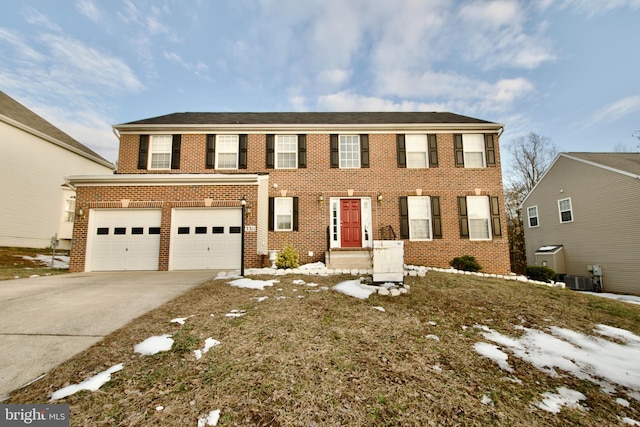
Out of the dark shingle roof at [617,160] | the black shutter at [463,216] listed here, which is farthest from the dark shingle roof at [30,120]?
the dark shingle roof at [617,160]

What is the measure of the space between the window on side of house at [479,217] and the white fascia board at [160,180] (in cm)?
933

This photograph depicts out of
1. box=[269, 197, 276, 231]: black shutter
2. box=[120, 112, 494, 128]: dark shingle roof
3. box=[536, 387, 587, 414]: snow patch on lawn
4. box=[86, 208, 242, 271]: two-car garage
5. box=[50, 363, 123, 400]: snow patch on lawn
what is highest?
box=[120, 112, 494, 128]: dark shingle roof

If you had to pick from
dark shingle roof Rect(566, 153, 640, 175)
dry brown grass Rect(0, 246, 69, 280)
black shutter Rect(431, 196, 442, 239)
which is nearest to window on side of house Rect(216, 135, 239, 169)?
dry brown grass Rect(0, 246, 69, 280)

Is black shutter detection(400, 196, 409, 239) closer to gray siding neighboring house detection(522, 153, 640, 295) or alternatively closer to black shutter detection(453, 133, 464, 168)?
black shutter detection(453, 133, 464, 168)

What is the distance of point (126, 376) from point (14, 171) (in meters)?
19.3

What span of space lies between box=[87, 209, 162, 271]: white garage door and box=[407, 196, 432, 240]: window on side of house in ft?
33.5

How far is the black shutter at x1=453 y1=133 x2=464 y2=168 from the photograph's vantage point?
38.2 feet

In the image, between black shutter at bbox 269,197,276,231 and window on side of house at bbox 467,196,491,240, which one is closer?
black shutter at bbox 269,197,276,231

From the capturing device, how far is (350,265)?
394 inches

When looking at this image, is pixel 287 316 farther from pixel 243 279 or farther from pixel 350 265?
pixel 350 265

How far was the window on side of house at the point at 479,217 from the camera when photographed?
11.3 m

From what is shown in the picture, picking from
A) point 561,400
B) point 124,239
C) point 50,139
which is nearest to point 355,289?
point 561,400

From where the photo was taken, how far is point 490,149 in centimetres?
1168

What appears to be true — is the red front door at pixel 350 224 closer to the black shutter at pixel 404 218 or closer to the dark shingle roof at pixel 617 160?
the black shutter at pixel 404 218
